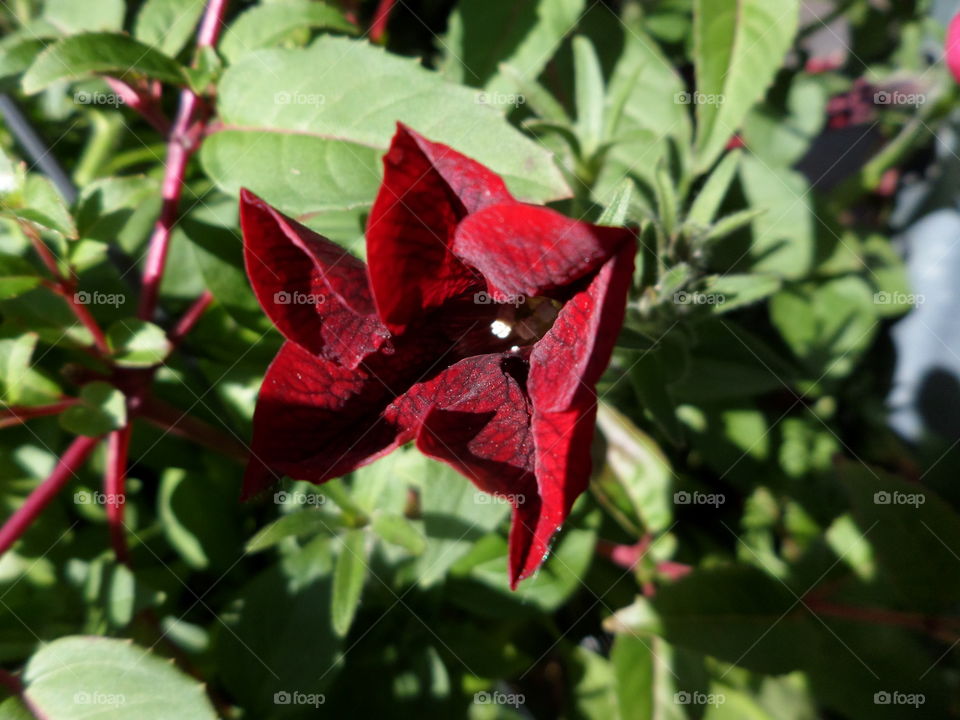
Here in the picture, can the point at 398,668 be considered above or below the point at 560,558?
below

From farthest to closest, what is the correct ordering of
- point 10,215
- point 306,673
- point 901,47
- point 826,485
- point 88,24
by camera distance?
point 901,47 → point 826,485 → point 88,24 → point 306,673 → point 10,215

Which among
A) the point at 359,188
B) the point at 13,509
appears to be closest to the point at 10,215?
the point at 359,188

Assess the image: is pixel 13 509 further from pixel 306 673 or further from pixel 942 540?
pixel 942 540

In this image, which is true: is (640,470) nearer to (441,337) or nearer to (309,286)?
(441,337)

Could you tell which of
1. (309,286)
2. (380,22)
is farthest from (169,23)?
(309,286)

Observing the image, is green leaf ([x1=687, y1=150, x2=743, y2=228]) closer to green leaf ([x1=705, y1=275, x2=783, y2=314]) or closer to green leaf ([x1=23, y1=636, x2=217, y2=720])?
green leaf ([x1=705, y1=275, x2=783, y2=314])
